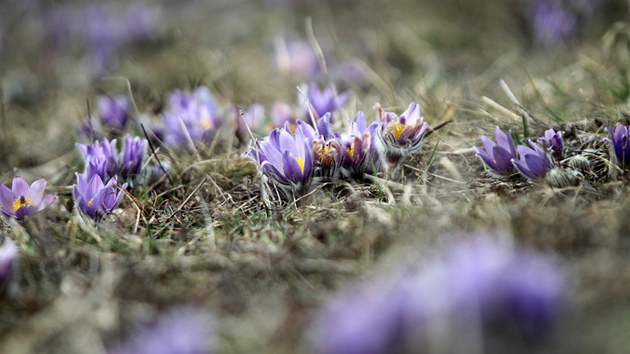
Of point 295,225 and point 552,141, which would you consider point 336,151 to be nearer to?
point 295,225

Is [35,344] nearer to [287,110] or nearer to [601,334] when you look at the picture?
[601,334]

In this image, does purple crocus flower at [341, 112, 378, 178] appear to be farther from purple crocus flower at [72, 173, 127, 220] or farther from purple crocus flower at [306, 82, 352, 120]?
purple crocus flower at [72, 173, 127, 220]

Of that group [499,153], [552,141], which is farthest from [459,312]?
[552,141]

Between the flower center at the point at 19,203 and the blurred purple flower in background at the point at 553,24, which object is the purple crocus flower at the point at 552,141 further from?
the blurred purple flower in background at the point at 553,24

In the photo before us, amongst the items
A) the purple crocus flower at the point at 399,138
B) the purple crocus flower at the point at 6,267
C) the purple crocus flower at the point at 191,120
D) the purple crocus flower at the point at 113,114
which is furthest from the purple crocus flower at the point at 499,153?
the purple crocus flower at the point at 113,114

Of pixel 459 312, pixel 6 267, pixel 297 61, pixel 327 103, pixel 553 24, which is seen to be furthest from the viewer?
pixel 297 61

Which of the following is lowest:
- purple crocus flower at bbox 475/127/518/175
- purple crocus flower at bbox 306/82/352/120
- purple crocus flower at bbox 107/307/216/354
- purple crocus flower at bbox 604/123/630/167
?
purple crocus flower at bbox 107/307/216/354

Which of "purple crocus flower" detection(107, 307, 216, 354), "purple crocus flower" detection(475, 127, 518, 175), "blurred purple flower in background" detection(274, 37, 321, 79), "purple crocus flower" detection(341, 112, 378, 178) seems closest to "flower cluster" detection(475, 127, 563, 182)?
"purple crocus flower" detection(475, 127, 518, 175)
